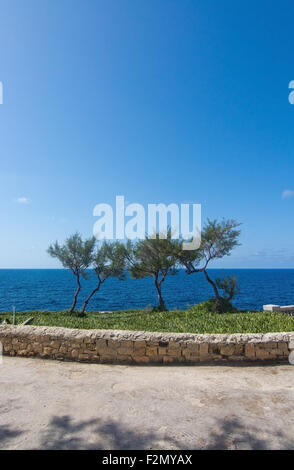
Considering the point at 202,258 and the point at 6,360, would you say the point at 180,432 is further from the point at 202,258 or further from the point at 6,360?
the point at 202,258

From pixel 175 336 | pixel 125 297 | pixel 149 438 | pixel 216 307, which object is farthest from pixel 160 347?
pixel 125 297

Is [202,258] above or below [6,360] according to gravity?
above

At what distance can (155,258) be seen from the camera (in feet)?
76.8

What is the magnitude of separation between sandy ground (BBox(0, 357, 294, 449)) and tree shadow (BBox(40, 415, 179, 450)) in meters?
0.01

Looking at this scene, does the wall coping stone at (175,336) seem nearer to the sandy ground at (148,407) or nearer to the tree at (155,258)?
the sandy ground at (148,407)

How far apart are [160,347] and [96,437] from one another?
343 cm

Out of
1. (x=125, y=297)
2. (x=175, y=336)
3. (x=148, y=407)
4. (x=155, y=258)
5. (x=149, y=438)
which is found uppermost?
(x=155, y=258)

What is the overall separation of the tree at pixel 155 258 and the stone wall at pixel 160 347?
15068 mm

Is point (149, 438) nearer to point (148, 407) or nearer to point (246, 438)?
point (148, 407)

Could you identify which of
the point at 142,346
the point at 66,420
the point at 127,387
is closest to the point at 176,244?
the point at 142,346

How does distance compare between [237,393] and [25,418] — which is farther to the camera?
[237,393]

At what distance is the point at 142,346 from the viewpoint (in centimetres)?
711

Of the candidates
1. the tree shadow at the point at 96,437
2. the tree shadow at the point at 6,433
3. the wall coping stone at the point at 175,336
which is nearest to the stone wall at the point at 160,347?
the wall coping stone at the point at 175,336

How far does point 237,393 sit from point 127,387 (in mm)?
2289
